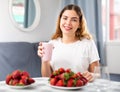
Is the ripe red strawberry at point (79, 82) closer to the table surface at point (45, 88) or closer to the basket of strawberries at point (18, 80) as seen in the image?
the table surface at point (45, 88)

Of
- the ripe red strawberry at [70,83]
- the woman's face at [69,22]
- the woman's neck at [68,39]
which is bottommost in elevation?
the ripe red strawberry at [70,83]

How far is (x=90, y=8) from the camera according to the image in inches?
141

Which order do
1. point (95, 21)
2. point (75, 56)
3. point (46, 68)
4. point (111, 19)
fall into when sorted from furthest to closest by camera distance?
1. point (111, 19)
2. point (95, 21)
3. point (75, 56)
4. point (46, 68)

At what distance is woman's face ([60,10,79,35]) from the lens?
186 centimetres

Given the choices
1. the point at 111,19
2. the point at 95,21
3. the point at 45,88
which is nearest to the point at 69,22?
the point at 45,88

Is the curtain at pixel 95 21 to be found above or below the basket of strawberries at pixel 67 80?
above

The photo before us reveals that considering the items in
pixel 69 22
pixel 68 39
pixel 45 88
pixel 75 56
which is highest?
pixel 69 22

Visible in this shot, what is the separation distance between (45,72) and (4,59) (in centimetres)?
101

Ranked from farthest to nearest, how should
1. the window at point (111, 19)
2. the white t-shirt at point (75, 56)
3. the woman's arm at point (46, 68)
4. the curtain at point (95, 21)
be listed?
the window at point (111, 19) < the curtain at point (95, 21) < the white t-shirt at point (75, 56) < the woman's arm at point (46, 68)

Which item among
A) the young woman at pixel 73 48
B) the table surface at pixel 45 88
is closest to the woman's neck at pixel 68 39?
the young woman at pixel 73 48

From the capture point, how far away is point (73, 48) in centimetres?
198

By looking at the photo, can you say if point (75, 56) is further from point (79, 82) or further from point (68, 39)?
point (79, 82)

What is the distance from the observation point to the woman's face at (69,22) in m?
1.86

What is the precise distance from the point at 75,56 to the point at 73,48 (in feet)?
0.25
